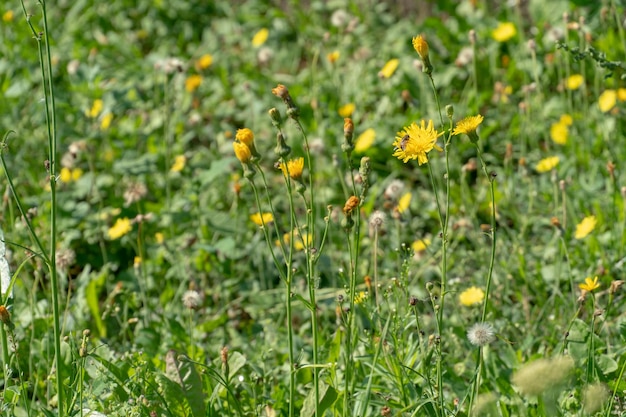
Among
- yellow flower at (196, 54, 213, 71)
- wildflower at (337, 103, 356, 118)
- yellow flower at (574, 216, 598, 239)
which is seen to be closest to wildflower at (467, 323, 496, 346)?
yellow flower at (574, 216, 598, 239)

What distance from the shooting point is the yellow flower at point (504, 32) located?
400 cm

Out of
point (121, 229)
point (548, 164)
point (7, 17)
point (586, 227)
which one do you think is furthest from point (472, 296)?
point (7, 17)

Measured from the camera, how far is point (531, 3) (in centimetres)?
431

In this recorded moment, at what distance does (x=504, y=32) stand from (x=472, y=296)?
1.91 meters

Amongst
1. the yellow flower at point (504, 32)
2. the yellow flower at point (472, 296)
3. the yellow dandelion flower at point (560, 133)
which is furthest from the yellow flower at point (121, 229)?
the yellow flower at point (504, 32)

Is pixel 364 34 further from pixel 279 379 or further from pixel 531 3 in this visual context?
pixel 279 379

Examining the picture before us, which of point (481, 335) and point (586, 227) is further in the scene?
point (586, 227)

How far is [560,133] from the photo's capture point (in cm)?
337

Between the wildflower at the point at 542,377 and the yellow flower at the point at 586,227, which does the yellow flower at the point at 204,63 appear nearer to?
the yellow flower at the point at 586,227

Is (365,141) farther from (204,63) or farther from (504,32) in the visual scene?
(204,63)

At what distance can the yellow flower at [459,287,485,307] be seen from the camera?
2.41m

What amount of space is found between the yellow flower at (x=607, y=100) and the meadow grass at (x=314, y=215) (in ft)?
0.13

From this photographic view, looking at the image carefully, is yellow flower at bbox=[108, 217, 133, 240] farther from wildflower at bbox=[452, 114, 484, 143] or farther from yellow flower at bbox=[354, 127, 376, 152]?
wildflower at bbox=[452, 114, 484, 143]

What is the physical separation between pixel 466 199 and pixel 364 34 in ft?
5.30
